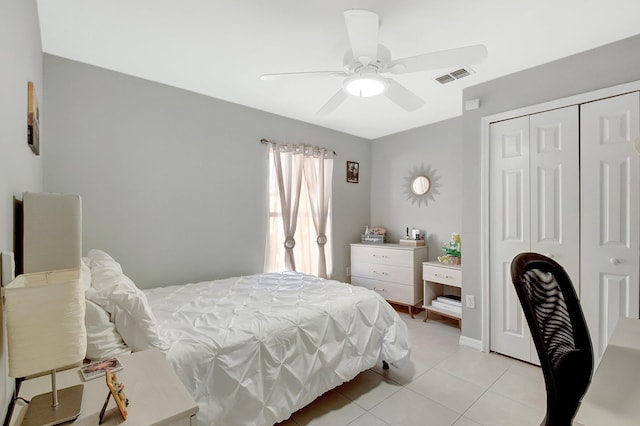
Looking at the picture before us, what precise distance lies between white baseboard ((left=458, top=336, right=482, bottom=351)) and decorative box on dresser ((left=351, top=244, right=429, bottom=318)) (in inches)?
31.7

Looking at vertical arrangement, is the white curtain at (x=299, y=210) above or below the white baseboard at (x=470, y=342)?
above

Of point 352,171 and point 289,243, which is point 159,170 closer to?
point 289,243

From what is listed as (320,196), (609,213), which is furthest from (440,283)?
(320,196)

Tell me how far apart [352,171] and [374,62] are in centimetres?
267

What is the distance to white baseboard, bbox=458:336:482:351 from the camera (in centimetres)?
278

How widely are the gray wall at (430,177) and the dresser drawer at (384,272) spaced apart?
53 cm

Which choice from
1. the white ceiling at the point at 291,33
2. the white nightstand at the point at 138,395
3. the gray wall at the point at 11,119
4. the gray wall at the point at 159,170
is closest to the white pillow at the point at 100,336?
the white nightstand at the point at 138,395

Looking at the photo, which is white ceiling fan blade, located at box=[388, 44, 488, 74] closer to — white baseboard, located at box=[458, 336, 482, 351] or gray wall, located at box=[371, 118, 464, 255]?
gray wall, located at box=[371, 118, 464, 255]

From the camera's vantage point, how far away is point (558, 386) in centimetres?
82

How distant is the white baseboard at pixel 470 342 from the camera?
9.12ft

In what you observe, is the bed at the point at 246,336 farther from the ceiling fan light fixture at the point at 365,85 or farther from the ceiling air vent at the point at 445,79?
the ceiling air vent at the point at 445,79

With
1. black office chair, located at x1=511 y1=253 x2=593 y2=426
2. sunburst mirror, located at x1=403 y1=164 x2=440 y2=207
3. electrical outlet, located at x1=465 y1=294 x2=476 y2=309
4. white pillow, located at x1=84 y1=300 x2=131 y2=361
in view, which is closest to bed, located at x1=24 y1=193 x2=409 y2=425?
white pillow, located at x1=84 y1=300 x2=131 y2=361

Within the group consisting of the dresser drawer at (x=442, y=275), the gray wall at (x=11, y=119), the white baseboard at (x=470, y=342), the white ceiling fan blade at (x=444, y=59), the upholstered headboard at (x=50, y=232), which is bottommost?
the white baseboard at (x=470, y=342)

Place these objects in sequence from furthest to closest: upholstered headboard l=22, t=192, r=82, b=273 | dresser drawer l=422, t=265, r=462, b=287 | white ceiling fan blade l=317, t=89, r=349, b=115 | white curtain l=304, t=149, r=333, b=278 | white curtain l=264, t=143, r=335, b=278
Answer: white curtain l=304, t=149, r=333, b=278, white curtain l=264, t=143, r=335, b=278, dresser drawer l=422, t=265, r=462, b=287, white ceiling fan blade l=317, t=89, r=349, b=115, upholstered headboard l=22, t=192, r=82, b=273
